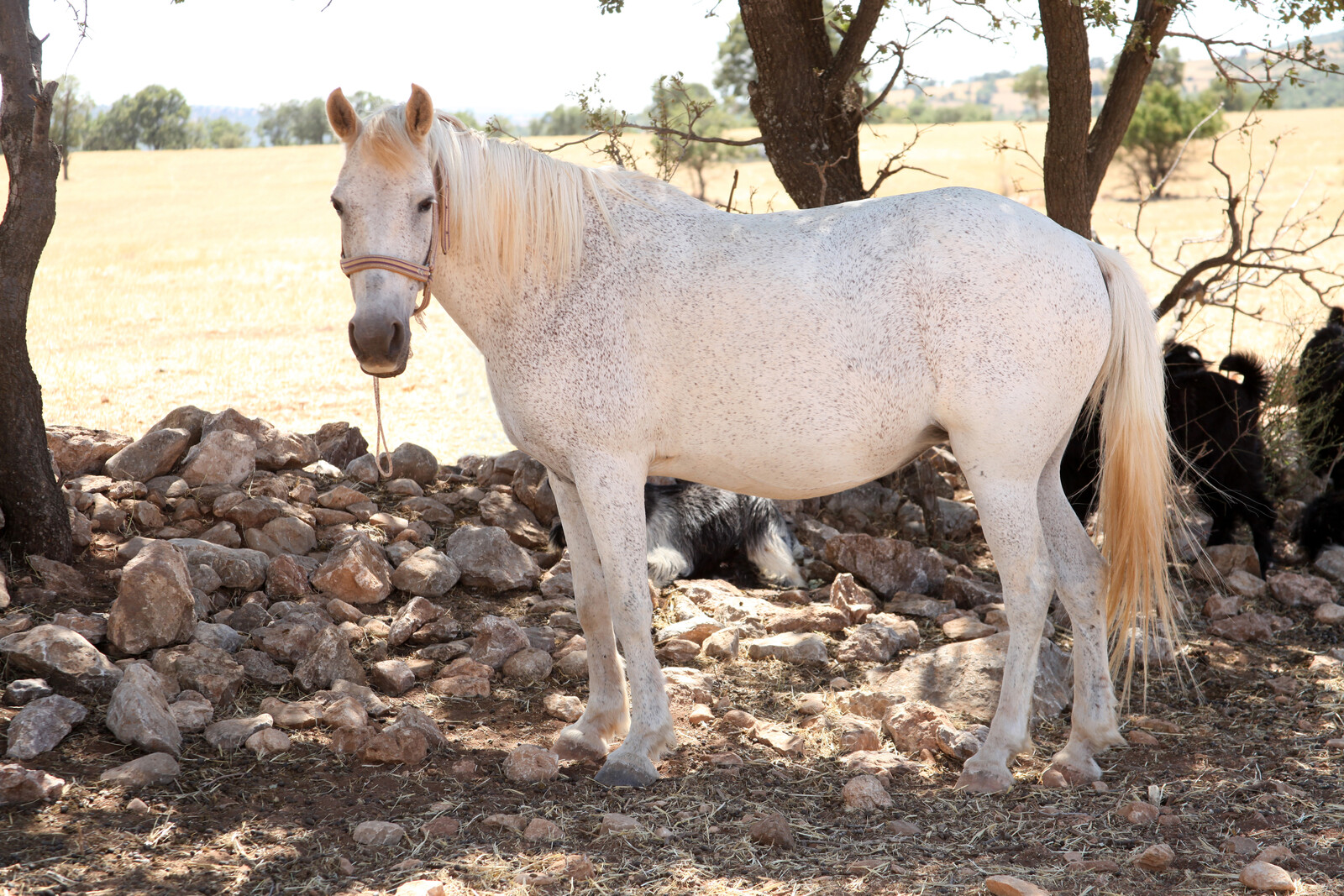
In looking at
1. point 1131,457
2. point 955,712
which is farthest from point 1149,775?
point 1131,457

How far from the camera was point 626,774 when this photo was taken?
3279 mm

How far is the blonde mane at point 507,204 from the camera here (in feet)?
10.3

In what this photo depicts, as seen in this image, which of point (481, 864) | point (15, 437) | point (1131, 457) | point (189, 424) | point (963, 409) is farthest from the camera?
point (189, 424)

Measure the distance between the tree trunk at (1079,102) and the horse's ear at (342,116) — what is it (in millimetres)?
3855

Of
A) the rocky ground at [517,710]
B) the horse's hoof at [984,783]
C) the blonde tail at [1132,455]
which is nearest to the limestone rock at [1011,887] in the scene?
the rocky ground at [517,710]

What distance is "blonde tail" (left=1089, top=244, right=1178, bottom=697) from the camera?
3.49m

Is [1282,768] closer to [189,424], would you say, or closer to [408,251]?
[408,251]

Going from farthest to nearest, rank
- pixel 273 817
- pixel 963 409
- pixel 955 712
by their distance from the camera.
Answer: pixel 955 712, pixel 963 409, pixel 273 817

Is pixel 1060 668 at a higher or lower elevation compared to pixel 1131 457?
lower

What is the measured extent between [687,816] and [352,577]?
217 centimetres

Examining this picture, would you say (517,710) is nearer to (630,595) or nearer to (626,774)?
(626,774)

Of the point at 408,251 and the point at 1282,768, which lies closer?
the point at 408,251

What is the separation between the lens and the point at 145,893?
2.50 metres

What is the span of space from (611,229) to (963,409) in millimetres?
1339
